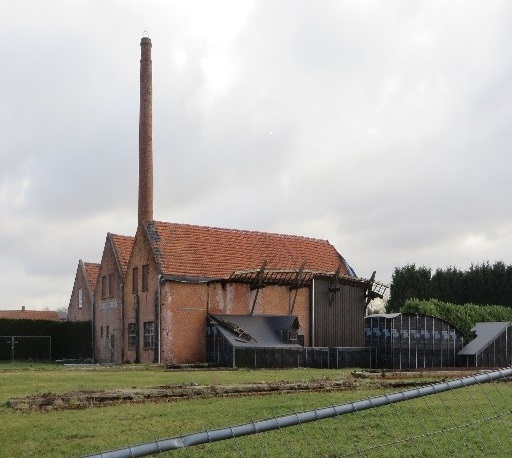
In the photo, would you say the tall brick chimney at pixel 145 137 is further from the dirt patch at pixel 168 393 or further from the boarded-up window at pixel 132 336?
the dirt patch at pixel 168 393

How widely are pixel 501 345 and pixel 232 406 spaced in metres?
25.7

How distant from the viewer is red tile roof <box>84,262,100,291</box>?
55.8 m

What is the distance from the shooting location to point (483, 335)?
38750mm

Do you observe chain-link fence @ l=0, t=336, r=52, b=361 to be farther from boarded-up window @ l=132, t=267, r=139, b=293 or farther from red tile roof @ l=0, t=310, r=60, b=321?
red tile roof @ l=0, t=310, r=60, b=321

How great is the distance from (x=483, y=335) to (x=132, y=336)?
64.0ft

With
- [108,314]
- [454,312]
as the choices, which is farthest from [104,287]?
[454,312]

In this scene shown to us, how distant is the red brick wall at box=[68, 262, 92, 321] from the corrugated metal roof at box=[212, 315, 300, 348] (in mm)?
17657

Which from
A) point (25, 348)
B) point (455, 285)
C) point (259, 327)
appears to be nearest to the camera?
point (259, 327)

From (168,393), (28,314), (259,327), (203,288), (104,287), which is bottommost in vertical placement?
(168,393)

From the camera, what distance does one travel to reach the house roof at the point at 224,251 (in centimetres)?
4094

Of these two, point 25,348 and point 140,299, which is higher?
point 140,299

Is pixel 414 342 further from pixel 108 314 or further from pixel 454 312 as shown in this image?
pixel 108 314

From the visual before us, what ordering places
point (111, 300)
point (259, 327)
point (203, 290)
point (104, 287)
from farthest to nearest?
point (104, 287) → point (111, 300) → point (203, 290) → point (259, 327)

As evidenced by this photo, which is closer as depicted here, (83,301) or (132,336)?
(132,336)
